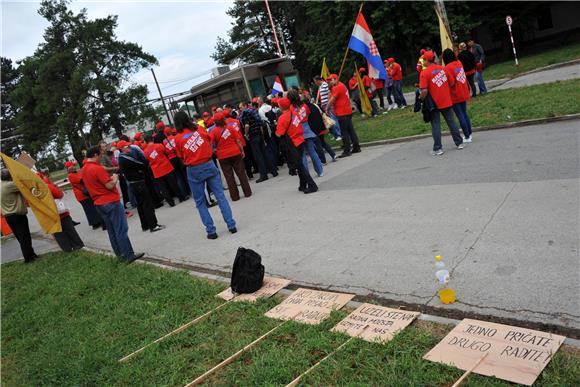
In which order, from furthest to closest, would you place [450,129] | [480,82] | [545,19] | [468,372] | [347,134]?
[545,19]
[480,82]
[347,134]
[450,129]
[468,372]

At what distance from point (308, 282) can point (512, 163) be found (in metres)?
4.16

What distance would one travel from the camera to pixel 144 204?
989 centimetres

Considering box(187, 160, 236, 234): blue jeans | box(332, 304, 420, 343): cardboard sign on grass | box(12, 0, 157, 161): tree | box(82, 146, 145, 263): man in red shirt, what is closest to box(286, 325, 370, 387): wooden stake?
box(332, 304, 420, 343): cardboard sign on grass

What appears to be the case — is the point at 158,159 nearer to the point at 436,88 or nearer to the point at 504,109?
the point at 436,88

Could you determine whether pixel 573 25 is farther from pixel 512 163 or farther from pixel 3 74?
pixel 3 74

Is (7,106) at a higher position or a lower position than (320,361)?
higher

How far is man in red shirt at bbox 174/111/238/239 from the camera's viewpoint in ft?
24.3

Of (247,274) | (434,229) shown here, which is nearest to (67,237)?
(247,274)

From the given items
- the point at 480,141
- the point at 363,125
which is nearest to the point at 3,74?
the point at 363,125

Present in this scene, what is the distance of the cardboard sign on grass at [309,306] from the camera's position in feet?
14.0

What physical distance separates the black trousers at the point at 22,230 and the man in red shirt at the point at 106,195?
331 centimetres

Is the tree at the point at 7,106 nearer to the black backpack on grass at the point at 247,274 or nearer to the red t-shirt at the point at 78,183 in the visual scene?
the red t-shirt at the point at 78,183

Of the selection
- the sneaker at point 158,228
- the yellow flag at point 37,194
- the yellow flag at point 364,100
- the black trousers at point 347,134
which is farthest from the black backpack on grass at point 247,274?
the yellow flag at point 364,100

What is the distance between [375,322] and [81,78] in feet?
138
